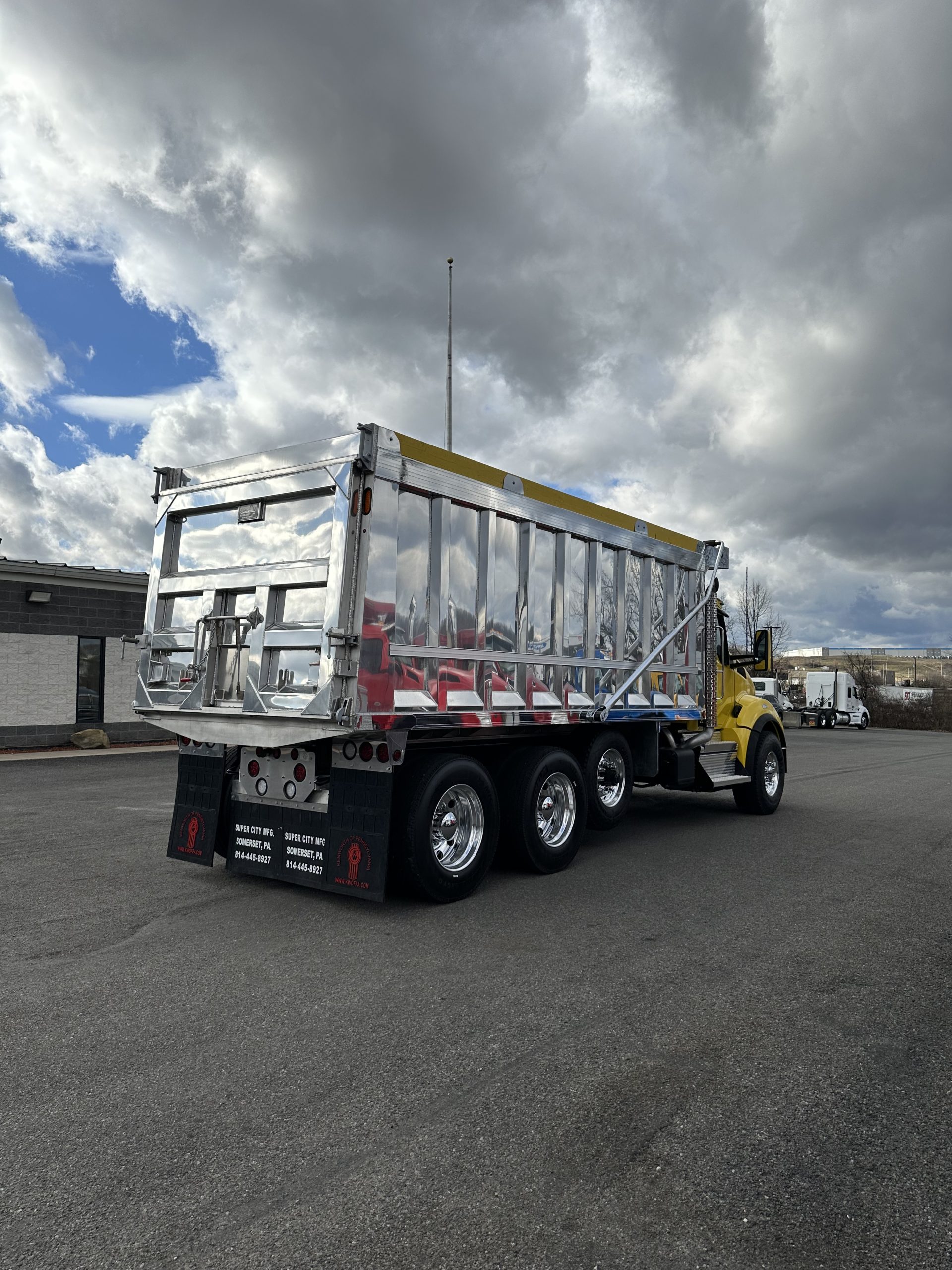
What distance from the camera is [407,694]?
6.00 metres

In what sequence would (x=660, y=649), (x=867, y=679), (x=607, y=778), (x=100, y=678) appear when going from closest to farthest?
(x=607, y=778) < (x=660, y=649) < (x=100, y=678) < (x=867, y=679)

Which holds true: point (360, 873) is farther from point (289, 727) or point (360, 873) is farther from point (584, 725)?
point (584, 725)

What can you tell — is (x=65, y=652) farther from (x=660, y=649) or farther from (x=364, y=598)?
(x=364, y=598)

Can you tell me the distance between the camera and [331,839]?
20.1ft

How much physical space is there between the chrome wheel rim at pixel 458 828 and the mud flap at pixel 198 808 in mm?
1788

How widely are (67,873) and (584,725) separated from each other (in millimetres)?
4609

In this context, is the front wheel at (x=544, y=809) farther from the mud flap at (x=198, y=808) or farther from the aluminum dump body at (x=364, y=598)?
the mud flap at (x=198, y=808)

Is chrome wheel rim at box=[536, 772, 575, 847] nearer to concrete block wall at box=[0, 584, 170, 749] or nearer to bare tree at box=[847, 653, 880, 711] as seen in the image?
concrete block wall at box=[0, 584, 170, 749]

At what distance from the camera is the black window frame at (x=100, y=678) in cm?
1952

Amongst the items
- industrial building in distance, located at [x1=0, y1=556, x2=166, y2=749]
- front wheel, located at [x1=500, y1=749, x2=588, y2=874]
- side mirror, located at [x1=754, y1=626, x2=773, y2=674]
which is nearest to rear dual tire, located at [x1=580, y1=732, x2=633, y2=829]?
front wheel, located at [x1=500, y1=749, x2=588, y2=874]

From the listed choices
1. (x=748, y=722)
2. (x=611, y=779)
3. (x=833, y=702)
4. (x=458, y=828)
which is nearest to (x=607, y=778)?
(x=611, y=779)

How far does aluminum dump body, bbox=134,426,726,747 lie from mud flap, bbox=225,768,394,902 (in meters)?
0.44

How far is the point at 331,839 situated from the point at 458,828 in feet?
3.26

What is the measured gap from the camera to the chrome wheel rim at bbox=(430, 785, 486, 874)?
6379 millimetres
